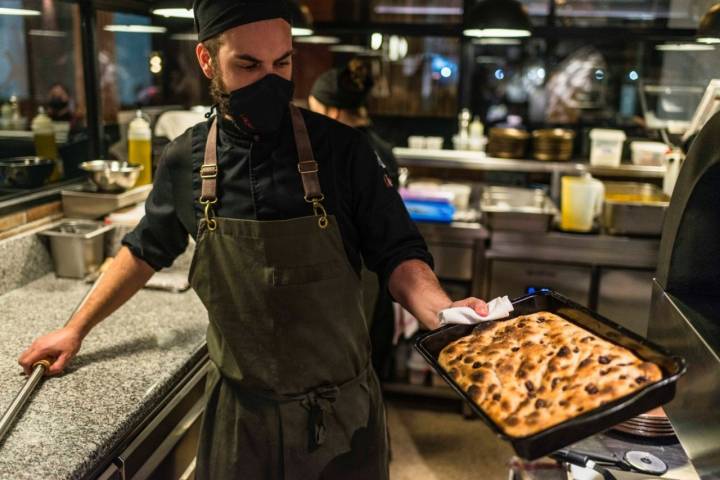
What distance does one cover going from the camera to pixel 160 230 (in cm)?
180

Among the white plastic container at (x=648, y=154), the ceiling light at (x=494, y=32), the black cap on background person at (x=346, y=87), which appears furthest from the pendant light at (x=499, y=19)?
the white plastic container at (x=648, y=154)

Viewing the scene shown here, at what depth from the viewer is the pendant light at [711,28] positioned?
252cm

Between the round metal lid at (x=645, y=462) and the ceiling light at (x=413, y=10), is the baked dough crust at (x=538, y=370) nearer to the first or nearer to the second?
the round metal lid at (x=645, y=462)

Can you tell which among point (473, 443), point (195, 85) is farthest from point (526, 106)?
point (473, 443)

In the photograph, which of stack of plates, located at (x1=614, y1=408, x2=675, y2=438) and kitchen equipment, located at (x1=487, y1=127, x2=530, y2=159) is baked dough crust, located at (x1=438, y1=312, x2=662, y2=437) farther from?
kitchen equipment, located at (x1=487, y1=127, x2=530, y2=159)

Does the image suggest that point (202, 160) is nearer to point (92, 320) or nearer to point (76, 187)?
point (92, 320)

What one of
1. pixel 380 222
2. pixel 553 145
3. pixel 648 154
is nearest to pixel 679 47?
pixel 648 154

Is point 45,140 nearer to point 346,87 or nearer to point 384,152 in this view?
point 346,87

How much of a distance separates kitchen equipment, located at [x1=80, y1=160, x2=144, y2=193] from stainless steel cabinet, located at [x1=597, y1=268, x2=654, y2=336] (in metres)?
2.45

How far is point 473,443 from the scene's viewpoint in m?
3.48

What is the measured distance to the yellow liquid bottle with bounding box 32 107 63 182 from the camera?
2.87m

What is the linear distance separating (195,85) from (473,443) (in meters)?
3.32

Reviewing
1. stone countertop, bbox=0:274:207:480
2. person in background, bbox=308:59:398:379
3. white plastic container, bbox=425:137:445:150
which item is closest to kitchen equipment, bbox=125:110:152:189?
stone countertop, bbox=0:274:207:480

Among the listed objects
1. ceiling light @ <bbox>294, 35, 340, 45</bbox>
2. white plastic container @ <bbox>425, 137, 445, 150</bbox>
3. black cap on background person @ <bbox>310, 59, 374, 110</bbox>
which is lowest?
white plastic container @ <bbox>425, 137, 445, 150</bbox>
